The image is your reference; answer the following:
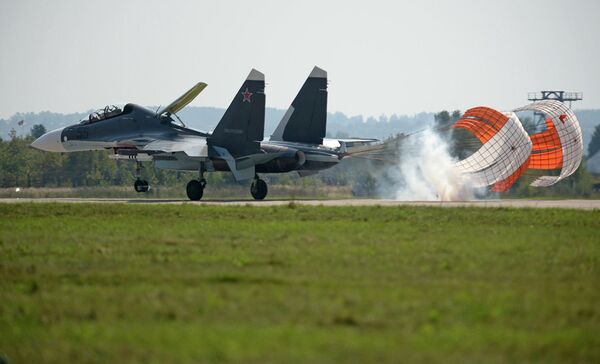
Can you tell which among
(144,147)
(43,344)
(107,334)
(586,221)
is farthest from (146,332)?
(144,147)

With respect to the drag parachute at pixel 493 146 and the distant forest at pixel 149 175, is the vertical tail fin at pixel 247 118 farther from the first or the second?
the distant forest at pixel 149 175

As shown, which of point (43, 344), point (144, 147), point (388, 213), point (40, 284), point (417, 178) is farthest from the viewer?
point (417, 178)

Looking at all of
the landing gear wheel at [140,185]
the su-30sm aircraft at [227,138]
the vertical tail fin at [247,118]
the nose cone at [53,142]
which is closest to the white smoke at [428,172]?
the su-30sm aircraft at [227,138]

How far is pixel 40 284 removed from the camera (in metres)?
15.8

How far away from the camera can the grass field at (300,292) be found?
11258 millimetres

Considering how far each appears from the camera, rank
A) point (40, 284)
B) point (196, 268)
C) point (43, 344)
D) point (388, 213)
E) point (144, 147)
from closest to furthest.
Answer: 1. point (43, 344)
2. point (40, 284)
3. point (196, 268)
4. point (388, 213)
5. point (144, 147)

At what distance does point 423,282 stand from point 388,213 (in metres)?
13.7

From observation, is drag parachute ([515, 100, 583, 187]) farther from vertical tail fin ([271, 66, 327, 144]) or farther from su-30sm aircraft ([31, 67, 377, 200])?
vertical tail fin ([271, 66, 327, 144])

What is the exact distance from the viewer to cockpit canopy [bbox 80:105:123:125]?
42.3 m

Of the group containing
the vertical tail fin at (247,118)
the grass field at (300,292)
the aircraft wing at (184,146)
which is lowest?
the grass field at (300,292)

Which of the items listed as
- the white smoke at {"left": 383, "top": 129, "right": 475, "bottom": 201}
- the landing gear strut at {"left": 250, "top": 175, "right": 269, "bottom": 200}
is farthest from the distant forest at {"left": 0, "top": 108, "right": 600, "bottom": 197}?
the landing gear strut at {"left": 250, "top": 175, "right": 269, "bottom": 200}

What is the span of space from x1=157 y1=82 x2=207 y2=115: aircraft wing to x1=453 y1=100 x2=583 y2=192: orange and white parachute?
10450 mm

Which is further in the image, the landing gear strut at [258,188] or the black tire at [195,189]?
the landing gear strut at [258,188]

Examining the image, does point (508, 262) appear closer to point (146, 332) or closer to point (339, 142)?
point (146, 332)
